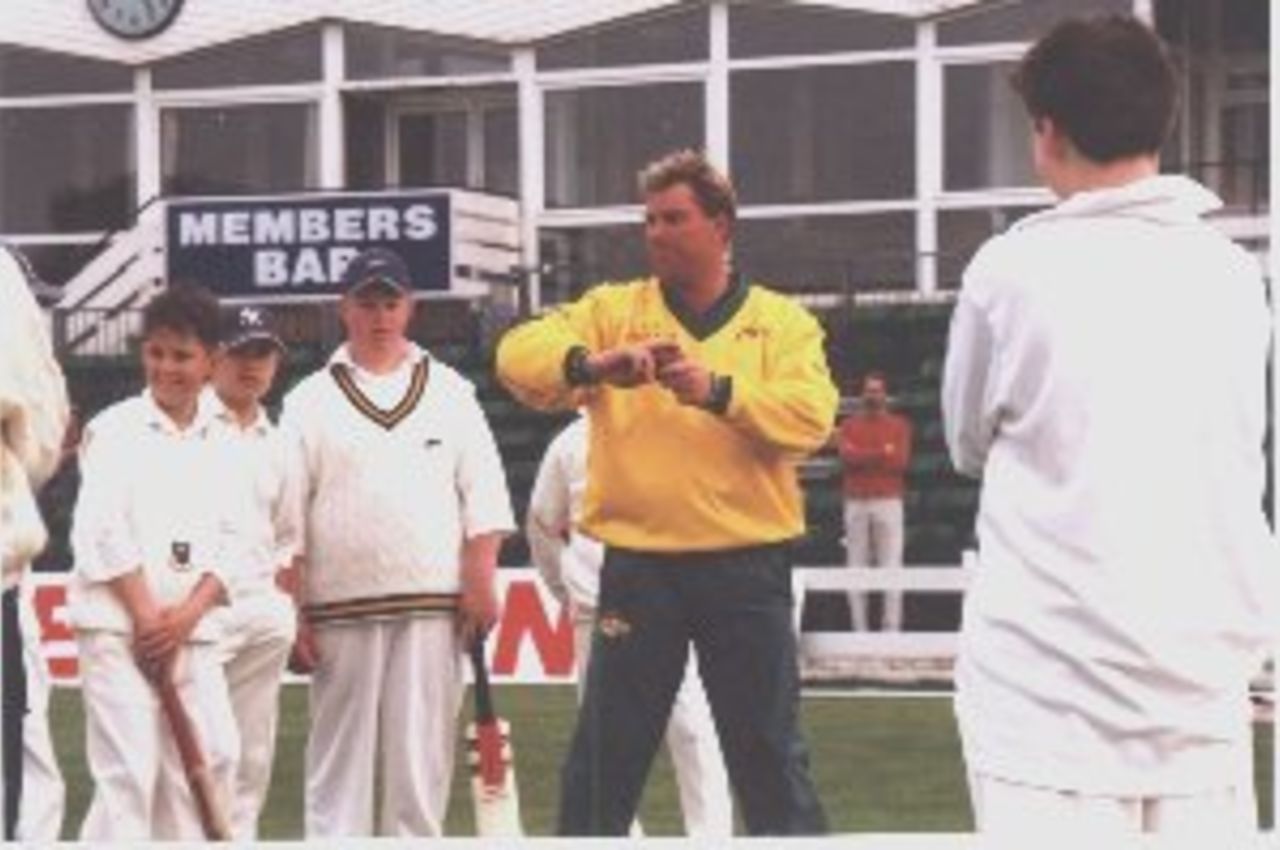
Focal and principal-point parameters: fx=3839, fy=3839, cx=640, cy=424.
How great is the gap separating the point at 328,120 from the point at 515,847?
27.1m

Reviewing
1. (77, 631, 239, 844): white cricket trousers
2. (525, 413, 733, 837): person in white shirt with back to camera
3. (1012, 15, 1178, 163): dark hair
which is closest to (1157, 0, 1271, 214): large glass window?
(525, 413, 733, 837): person in white shirt with back to camera

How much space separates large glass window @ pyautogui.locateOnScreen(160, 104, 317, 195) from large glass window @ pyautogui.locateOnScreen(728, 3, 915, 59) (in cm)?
376

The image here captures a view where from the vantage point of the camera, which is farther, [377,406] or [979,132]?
[979,132]

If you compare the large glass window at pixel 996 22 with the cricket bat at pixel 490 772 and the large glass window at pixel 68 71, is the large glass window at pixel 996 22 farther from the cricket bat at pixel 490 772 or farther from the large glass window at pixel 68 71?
the cricket bat at pixel 490 772

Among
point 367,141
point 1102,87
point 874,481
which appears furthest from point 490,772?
point 367,141

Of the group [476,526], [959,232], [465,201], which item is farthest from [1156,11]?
[476,526]

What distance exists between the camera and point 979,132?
2964 cm

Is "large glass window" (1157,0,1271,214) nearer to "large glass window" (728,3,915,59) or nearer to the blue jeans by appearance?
"large glass window" (728,3,915,59)

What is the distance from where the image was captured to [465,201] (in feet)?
93.9

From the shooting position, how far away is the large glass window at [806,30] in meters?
30.2

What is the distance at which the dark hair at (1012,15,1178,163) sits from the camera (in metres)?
4.49

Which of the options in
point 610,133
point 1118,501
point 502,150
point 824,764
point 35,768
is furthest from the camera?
point 502,150

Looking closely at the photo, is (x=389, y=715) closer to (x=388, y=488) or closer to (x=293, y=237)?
(x=388, y=488)

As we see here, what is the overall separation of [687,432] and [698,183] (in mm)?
506
